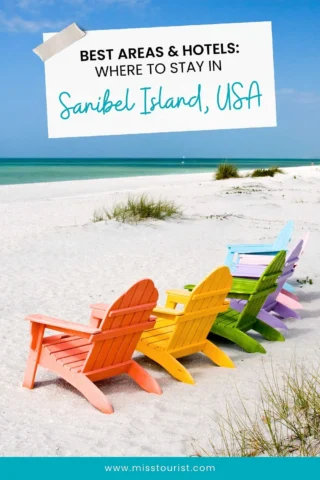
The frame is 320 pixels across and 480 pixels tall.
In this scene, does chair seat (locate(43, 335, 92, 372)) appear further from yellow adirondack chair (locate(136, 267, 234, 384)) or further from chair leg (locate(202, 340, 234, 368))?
chair leg (locate(202, 340, 234, 368))

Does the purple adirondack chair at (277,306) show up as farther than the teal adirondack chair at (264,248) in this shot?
No

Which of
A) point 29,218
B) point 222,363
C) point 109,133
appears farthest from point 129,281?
point 29,218

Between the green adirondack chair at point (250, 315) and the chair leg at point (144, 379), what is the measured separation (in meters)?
1.08

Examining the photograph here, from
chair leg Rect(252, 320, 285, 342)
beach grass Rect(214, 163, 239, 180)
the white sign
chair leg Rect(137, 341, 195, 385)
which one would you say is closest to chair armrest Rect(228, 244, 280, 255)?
the white sign

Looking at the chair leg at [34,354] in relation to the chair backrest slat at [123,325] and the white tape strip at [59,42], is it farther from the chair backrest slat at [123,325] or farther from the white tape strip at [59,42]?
the white tape strip at [59,42]

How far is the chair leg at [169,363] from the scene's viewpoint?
5.12 m

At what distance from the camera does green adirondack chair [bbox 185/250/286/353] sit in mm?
5859

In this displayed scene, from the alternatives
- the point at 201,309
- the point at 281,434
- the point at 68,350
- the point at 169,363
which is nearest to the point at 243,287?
the point at 201,309

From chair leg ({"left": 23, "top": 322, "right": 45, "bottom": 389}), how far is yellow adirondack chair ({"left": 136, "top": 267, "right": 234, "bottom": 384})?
2.66 feet

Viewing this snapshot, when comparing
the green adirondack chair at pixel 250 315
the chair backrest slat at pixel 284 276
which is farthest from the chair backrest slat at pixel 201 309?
the chair backrest slat at pixel 284 276

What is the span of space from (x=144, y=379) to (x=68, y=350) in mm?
598
